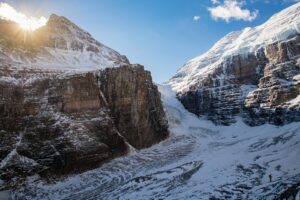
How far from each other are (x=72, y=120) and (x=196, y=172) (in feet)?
83.2

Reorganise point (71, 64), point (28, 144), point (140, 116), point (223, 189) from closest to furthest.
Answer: point (223, 189)
point (28, 144)
point (140, 116)
point (71, 64)

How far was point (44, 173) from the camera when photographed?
83.2 meters

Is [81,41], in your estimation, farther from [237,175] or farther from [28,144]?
[237,175]

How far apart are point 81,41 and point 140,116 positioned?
148ft

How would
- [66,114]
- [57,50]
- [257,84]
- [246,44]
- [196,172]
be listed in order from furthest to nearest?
[246,44], [257,84], [57,50], [66,114], [196,172]

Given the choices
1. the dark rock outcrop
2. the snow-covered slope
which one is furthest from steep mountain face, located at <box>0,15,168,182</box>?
the snow-covered slope

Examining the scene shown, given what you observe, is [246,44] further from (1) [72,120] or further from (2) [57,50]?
(1) [72,120]

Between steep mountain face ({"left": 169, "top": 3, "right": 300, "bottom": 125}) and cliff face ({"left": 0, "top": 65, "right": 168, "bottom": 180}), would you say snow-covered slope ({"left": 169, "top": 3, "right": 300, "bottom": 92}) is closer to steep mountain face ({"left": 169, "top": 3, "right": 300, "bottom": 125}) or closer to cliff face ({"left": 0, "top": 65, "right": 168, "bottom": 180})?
steep mountain face ({"left": 169, "top": 3, "right": 300, "bottom": 125})

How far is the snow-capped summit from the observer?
114 meters

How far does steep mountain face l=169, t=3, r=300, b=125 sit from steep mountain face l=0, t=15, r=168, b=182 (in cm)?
2669

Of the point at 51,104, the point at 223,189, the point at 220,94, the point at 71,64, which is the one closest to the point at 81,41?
the point at 71,64

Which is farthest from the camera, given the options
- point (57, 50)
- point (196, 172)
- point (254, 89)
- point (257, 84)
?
point (257, 84)

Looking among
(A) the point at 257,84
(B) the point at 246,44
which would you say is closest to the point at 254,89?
(A) the point at 257,84

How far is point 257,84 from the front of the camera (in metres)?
137
